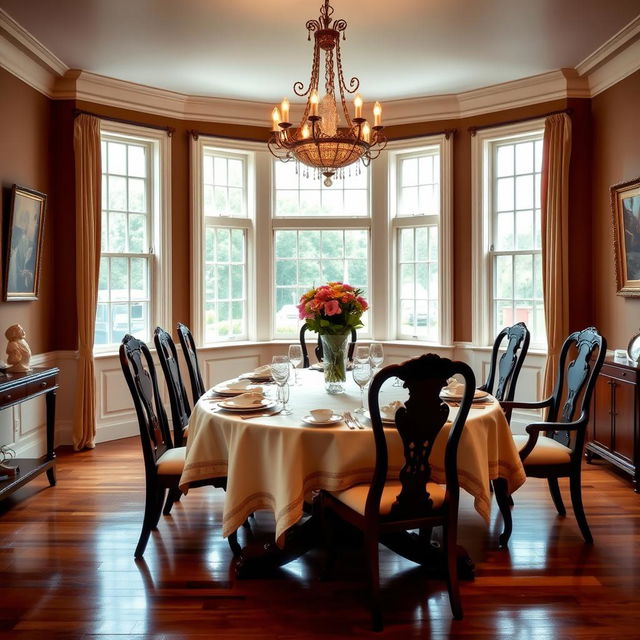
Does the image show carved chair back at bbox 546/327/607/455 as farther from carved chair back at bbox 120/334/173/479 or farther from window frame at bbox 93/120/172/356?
window frame at bbox 93/120/172/356

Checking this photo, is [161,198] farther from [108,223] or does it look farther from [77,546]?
[77,546]

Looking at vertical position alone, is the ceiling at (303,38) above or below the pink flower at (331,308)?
above

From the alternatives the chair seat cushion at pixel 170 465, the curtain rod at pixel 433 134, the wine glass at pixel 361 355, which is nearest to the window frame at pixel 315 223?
the curtain rod at pixel 433 134

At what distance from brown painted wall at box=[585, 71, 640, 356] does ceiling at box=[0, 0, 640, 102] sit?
1.48 feet

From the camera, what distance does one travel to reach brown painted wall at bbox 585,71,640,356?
4629 mm

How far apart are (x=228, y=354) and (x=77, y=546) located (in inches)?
119

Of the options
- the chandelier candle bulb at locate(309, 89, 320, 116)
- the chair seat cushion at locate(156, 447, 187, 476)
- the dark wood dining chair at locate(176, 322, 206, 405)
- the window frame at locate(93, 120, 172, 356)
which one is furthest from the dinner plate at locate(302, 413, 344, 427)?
the window frame at locate(93, 120, 172, 356)

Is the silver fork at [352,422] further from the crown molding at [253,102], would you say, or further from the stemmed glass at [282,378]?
the crown molding at [253,102]

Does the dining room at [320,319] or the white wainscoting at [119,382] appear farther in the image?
the white wainscoting at [119,382]

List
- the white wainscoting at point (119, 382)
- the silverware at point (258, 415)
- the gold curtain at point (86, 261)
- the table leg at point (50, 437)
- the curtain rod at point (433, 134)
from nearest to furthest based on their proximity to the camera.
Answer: the silverware at point (258, 415)
the table leg at point (50, 437)
the white wainscoting at point (119, 382)
the gold curtain at point (86, 261)
the curtain rod at point (433, 134)

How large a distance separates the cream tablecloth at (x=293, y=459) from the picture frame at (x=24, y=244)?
247 centimetres

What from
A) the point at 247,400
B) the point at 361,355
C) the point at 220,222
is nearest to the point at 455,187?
the point at 220,222

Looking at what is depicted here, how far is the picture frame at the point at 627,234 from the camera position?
453cm

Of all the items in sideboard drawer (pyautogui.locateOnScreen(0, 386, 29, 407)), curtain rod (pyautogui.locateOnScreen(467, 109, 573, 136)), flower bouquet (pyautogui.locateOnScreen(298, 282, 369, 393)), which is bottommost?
sideboard drawer (pyautogui.locateOnScreen(0, 386, 29, 407))
